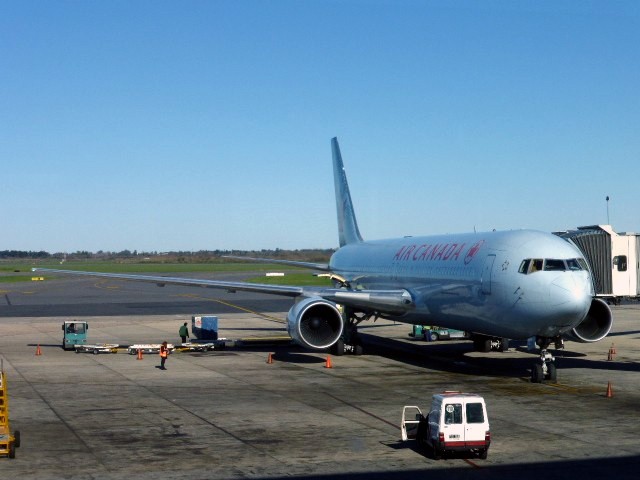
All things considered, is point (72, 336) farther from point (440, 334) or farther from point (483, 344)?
point (483, 344)

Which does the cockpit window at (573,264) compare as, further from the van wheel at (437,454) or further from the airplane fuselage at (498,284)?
the van wheel at (437,454)

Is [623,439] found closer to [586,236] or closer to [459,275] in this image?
[459,275]

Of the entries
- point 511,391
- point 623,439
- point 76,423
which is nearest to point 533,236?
point 511,391

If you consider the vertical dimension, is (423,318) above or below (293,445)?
above

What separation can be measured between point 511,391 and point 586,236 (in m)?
9.70

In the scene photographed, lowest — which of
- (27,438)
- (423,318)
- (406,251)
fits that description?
(27,438)

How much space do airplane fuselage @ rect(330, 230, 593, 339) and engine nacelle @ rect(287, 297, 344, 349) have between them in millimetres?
2920

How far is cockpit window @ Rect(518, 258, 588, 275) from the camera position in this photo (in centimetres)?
2700

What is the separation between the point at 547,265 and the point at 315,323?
1059cm

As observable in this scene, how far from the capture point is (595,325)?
1270 inches

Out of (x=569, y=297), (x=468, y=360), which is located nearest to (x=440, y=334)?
(x=468, y=360)

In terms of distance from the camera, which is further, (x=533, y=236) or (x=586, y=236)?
(x=586, y=236)

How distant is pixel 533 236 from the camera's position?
28375 millimetres

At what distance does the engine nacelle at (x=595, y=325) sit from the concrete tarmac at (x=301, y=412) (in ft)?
3.96
